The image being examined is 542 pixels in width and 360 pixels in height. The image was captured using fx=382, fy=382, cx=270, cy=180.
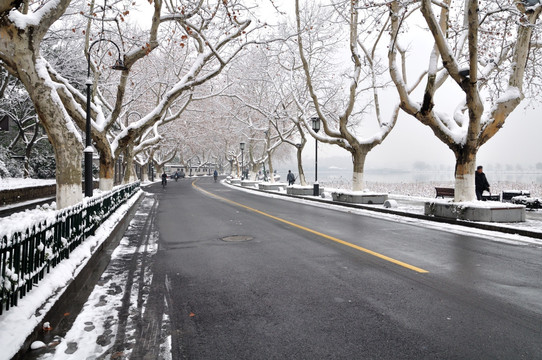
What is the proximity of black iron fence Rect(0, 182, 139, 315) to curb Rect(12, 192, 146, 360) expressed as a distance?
39cm

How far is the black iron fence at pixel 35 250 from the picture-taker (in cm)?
402

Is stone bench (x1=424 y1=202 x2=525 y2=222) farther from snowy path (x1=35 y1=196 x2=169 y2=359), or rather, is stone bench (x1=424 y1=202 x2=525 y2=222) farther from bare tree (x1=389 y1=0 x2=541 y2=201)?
snowy path (x1=35 y1=196 x2=169 y2=359)

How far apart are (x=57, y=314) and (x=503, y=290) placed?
578 centimetres

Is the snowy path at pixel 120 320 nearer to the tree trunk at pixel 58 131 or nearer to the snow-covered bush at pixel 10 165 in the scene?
the tree trunk at pixel 58 131

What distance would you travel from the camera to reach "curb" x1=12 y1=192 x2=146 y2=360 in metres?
3.85

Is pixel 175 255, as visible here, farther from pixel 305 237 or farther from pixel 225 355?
pixel 225 355

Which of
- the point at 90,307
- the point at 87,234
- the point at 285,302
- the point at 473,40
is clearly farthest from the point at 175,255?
the point at 473,40

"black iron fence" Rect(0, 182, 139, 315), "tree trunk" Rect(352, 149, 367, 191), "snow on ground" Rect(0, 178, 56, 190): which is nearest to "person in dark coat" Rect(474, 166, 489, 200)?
"tree trunk" Rect(352, 149, 367, 191)

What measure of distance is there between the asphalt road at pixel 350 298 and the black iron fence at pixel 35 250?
4.86ft

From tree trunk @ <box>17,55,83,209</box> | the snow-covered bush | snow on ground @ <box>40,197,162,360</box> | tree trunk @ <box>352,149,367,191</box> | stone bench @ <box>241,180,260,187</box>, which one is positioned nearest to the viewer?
snow on ground @ <box>40,197,162,360</box>

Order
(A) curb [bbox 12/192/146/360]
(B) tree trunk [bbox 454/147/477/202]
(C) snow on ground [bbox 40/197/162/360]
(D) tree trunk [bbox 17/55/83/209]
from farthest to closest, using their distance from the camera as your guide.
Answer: (B) tree trunk [bbox 454/147/477/202]
(D) tree trunk [bbox 17/55/83/209]
(A) curb [bbox 12/192/146/360]
(C) snow on ground [bbox 40/197/162/360]

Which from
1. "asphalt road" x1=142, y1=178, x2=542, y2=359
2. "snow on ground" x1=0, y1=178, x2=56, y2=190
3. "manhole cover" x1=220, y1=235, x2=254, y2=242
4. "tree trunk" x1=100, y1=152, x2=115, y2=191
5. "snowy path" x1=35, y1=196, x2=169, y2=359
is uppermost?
"tree trunk" x1=100, y1=152, x2=115, y2=191

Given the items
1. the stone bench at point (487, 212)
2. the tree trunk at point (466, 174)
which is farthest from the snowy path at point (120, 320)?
the tree trunk at point (466, 174)

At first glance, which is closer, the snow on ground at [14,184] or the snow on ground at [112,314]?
the snow on ground at [112,314]
